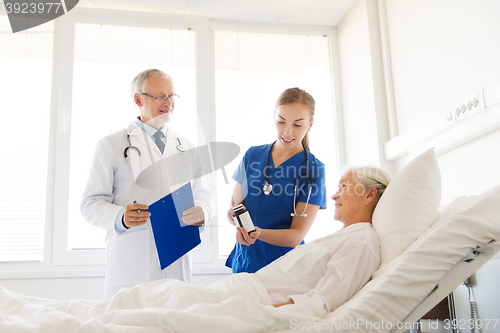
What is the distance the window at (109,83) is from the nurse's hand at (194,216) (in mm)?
1345

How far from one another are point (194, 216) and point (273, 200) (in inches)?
14.9

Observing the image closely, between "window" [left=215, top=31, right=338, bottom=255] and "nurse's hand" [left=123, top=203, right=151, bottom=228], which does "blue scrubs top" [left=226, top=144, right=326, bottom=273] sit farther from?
"window" [left=215, top=31, right=338, bottom=255]

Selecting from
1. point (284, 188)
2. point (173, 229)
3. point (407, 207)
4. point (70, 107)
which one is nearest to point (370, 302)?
point (407, 207)

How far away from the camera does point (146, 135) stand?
1.97 m

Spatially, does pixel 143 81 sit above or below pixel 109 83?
below

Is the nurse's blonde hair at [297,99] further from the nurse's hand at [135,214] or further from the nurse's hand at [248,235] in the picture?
Result: the nurse's hand at [135,214]

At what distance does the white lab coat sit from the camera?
1.78m

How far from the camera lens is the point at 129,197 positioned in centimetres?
186

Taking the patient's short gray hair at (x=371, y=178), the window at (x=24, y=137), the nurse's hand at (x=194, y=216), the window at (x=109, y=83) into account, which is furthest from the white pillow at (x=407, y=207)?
the window at (x=24, y=137)

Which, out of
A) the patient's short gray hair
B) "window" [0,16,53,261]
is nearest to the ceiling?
"window" [0,16,53,261]

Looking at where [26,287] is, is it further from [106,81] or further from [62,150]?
[106,81]

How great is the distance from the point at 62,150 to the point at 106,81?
0.62 meters

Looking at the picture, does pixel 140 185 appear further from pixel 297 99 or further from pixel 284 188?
pixel 297 99

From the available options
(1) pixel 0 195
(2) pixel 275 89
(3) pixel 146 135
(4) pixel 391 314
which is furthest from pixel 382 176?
(1) pixel 0 195
